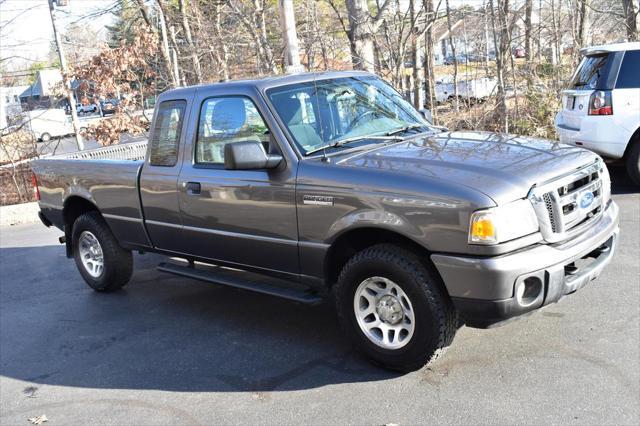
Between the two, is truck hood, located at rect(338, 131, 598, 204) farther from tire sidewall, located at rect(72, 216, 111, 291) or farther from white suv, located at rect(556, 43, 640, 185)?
white suv, located at rect(556, 43, 640, 185)

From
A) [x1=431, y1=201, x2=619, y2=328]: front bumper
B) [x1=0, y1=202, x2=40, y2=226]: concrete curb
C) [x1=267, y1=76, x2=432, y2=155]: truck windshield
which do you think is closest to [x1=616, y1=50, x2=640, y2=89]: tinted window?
[x1=267, y1=76, x2=432, y2=155]: truck windshield

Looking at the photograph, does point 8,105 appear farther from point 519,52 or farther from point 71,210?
point 519,52

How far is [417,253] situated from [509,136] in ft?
4.92

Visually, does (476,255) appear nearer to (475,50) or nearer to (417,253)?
(417,253)

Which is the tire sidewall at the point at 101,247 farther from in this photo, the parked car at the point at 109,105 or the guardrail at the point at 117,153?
the parked car at the point at 109,105

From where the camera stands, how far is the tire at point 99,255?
641 cm

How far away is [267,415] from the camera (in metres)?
3.86

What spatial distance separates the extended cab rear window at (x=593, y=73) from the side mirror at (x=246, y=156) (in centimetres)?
589

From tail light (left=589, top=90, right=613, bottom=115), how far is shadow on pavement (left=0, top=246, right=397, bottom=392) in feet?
16.7

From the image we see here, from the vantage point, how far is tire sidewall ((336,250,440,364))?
386cm

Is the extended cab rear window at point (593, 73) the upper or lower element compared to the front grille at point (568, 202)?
upper

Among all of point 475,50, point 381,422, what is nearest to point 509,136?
point 381,422

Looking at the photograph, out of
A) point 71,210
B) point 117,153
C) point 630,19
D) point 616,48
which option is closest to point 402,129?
point 71,210

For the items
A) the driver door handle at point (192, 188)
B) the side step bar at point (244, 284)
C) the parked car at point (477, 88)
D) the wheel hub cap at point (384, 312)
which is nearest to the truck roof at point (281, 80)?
the driver door handle at point (192, 188)
